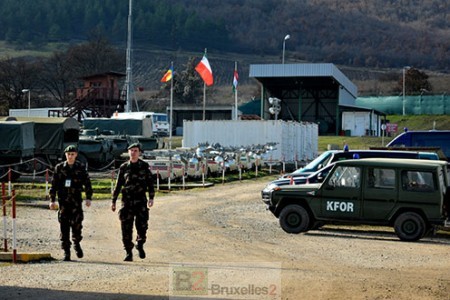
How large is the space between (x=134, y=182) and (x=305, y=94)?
66.1 meters

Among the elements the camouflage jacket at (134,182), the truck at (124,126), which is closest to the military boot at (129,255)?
the camouflage jacket at (134,182)

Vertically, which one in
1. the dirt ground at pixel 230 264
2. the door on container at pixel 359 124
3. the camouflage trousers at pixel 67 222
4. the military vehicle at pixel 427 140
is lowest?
the dirt ground at pixel 230 264

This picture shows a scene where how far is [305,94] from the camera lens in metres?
78.1

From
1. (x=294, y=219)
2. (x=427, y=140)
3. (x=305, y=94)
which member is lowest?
(x=294, y=219)

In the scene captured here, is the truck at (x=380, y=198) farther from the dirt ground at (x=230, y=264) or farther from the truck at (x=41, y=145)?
the truck at (x=41, y=145)

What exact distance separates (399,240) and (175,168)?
15.7 meters

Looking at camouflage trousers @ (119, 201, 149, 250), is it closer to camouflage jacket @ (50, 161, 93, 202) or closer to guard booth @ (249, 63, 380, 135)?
camouflage jacket @ (50, 161, 93, 202)

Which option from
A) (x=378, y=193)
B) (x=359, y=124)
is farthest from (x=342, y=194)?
(x=359, y=124)

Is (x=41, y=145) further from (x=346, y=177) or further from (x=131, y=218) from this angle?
(x=131, y=218)

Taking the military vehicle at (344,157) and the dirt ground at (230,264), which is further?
the military vehicle at (344,157)

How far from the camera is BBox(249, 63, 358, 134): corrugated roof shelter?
69.8 metres

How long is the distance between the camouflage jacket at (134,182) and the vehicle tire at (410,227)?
634 cm

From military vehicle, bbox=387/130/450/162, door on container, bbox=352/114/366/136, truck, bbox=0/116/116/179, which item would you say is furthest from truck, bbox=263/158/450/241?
door on container, bbox=352/114/366/136

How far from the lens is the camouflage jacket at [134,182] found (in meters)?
12.9
